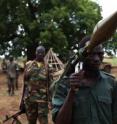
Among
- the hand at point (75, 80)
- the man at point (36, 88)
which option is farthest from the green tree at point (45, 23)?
the hand at point (75, 80)

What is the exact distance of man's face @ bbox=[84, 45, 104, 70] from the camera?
146 inches

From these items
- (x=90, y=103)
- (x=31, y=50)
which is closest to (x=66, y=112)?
(x=90, y=103)

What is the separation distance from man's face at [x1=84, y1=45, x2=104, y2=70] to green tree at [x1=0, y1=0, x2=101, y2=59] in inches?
Answer: 1206

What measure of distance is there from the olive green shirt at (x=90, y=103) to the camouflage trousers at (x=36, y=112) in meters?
4.97

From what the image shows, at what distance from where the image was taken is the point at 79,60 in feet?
12.0

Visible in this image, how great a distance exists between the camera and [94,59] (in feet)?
12.2

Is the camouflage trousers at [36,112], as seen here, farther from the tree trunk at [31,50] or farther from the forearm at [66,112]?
the tree trunk at [31,50]

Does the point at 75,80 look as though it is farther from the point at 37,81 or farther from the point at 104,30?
the point at 37,81

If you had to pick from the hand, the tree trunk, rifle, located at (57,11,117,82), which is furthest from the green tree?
rifle, located at (57,11,117,82)

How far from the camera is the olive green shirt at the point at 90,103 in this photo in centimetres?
386

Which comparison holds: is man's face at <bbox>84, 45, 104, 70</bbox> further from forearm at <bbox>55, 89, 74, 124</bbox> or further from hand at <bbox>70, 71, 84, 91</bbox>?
forearm at <bbox>55, 89, 74, 124</bbox>

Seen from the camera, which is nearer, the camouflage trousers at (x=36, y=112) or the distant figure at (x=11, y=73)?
the camouflage trousers at (x=36, y=112)

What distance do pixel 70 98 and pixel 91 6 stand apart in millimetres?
34387

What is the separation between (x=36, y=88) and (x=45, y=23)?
26452mm
